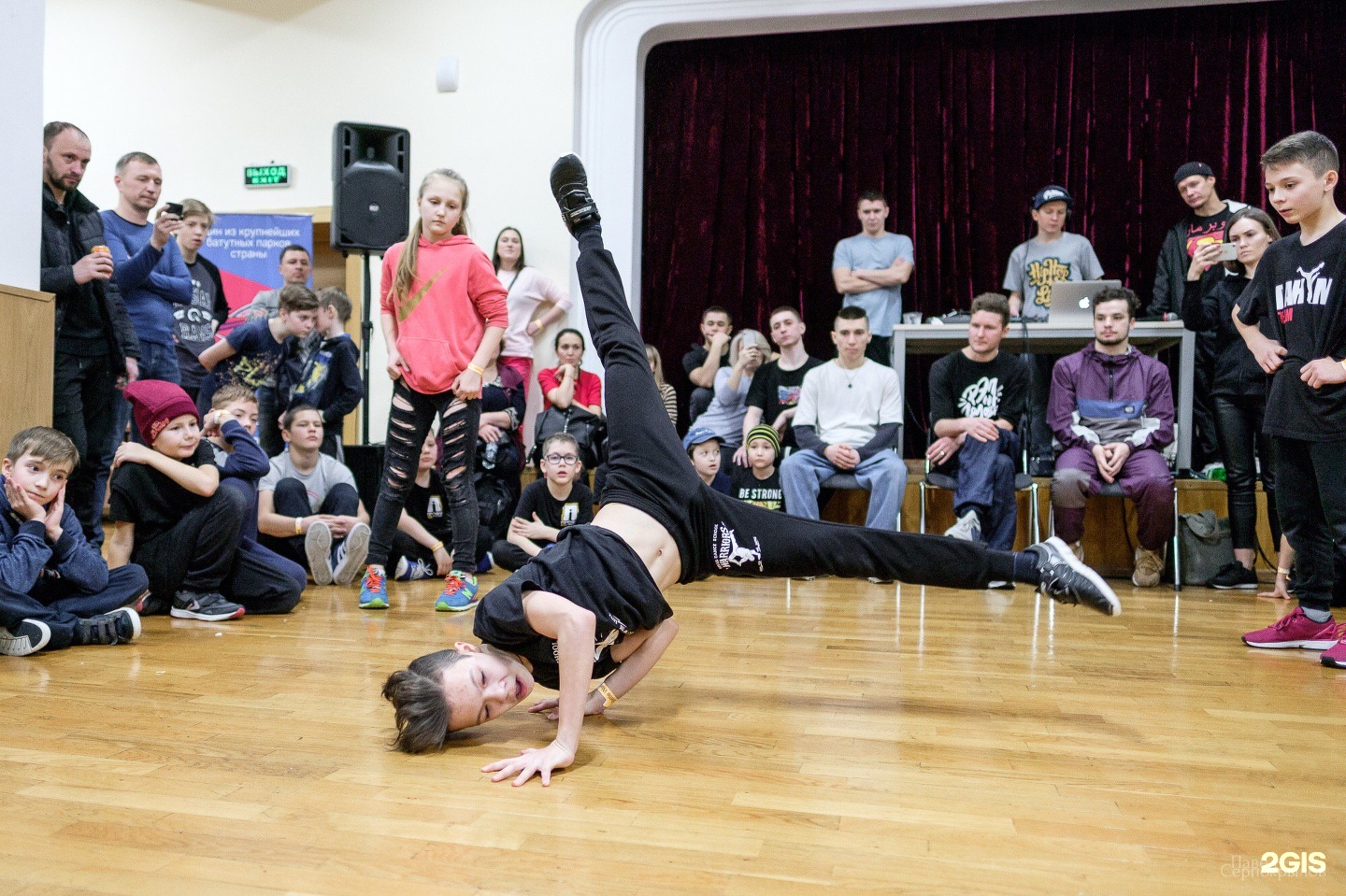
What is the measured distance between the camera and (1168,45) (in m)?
6.00

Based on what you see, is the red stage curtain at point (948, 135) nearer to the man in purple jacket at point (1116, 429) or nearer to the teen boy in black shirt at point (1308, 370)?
the man in purple jacket at point (1116, 429)

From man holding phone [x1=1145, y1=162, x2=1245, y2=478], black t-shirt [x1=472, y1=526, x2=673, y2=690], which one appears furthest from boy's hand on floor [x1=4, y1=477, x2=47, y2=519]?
man holding phone [x1=1145, y1=162, x2=1245, y2=478]

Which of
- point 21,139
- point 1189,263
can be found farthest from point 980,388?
point 21,139

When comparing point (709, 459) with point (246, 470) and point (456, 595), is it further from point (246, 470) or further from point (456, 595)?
point (246, 470)

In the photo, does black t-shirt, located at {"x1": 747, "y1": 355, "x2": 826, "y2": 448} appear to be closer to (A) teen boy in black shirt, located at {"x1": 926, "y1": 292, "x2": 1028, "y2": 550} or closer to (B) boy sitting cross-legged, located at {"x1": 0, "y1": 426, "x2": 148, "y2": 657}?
(A) teen boy in black shirt, located at {"x1": 926, "y1": 292, "x2": 1028, "y2": 550}

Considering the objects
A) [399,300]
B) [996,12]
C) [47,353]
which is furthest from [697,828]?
[996,12]

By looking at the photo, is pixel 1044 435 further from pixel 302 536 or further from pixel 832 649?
pixel 302 536

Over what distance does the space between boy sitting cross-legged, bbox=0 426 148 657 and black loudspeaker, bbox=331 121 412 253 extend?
2547 millimetres

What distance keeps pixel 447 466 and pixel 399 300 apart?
1.83ft

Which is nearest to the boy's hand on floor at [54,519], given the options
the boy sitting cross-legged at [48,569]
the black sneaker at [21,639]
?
the boy sitting cross-legged at [48,569]

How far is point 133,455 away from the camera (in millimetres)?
2918

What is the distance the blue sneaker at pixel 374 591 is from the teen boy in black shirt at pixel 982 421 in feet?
7.48

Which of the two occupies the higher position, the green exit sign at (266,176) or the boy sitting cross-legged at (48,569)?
the green exit sign at (266,176)

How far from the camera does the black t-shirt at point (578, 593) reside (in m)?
1.74
